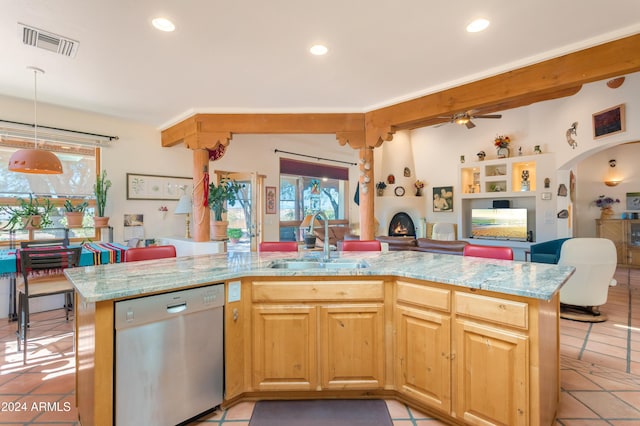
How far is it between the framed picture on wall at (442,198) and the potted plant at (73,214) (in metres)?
7.57

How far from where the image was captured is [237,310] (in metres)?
1.94

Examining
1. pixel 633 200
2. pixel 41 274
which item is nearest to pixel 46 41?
pixel 41 274

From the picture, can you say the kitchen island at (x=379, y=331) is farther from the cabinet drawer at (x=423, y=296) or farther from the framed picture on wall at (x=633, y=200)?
the framed picture on wall at (x=633, y=200)

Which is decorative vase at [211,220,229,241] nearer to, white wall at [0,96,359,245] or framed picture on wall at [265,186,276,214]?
white wall at [0,96,359,245]

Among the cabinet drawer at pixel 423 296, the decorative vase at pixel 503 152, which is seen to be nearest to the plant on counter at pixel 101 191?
the cabinet drawer at pixel 423 296

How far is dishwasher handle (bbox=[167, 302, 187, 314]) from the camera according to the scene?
5.44 feet

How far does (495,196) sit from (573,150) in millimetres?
1924

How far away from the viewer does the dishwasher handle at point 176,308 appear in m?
1.66

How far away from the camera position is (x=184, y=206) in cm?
492

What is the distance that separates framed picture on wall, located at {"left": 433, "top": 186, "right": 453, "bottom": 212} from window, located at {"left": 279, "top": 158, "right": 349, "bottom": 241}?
2.37 metres

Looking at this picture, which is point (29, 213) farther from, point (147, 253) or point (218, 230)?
point (147, 253)

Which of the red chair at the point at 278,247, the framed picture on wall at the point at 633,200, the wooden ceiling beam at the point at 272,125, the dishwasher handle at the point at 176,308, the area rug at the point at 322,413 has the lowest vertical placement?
the area rug at the point at 322,413

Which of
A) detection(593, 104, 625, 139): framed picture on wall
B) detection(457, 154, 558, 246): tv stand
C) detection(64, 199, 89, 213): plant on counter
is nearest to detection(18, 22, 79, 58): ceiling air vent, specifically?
detection(64, 199, 89, 213): plant on counter

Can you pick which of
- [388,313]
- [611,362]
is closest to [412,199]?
[611,362]
